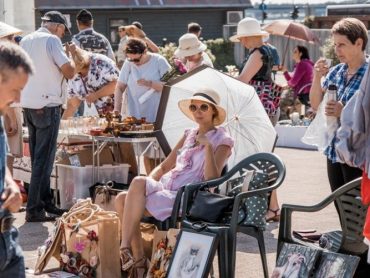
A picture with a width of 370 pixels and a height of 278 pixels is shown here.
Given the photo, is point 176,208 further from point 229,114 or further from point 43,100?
point 43,100

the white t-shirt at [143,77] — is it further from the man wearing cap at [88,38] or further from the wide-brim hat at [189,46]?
the man wearing cap at [88,38]

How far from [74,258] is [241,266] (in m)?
1.19

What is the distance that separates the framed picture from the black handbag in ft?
0.58

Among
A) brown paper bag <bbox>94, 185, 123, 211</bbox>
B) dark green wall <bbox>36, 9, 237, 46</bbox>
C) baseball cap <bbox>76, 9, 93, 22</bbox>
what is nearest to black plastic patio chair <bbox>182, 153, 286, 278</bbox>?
brown paper bag <bbox>94, 185, 123, 211</bbox>

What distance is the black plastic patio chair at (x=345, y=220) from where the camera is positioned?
5.47m

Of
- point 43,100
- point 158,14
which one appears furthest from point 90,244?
point 158,14

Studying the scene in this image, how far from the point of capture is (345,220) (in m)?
Result: 5.55

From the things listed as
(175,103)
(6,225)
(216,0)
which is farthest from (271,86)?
(216,0)

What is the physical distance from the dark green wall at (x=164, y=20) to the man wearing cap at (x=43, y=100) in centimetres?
2856

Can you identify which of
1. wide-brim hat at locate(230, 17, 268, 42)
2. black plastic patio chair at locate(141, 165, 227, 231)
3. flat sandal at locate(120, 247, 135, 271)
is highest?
wide-brim hat at locate(230, 17, 268, 42)

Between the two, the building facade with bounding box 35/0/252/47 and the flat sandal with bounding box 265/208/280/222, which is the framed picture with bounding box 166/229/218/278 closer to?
the flat sandal with bounding box 265/208/280/222

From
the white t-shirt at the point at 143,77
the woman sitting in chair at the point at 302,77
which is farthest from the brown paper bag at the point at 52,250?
Answer: the woman sitting in chair at the point at 302,77

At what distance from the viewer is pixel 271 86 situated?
28.6ft

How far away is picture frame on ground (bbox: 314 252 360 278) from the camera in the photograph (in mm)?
5168
